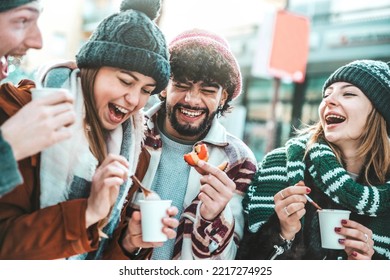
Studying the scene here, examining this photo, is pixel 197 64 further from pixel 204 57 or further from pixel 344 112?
pixel 344 112

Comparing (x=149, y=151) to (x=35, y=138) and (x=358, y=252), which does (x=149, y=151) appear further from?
(x=358, y=252)

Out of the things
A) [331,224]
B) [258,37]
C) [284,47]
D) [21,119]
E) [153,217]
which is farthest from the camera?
[258,37]

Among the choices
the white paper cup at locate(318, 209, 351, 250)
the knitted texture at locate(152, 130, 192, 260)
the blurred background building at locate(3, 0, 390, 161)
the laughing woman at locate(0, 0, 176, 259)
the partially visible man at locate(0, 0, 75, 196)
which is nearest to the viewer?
the partially visible man at locate(0, 0, 75, 196)

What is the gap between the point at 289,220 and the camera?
167 centimetres

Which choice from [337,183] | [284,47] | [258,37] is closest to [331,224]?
[337,183]

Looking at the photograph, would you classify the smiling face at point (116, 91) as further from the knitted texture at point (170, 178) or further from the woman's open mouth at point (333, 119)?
the woman's open mouth at point (333, 119)

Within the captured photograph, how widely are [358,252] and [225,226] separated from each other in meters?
0.50

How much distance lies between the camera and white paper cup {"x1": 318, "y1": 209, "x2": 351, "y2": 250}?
162cm

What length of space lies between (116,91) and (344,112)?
0.84m

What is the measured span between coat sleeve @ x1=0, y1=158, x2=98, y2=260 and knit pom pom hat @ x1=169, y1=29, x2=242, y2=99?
613 mm

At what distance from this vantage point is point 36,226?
1.30 meters

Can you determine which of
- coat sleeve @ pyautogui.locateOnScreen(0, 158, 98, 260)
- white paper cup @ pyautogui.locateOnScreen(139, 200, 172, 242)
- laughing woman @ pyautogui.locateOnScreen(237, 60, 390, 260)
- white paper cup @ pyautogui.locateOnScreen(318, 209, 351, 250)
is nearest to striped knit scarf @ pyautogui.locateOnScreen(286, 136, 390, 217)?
laughing woman @ pyautogui.locateOnScreen(237, 60, 390, 260)

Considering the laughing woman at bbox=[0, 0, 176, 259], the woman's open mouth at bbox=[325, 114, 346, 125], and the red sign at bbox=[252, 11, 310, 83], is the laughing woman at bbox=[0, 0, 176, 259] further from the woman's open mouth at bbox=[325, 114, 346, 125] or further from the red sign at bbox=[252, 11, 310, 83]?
the red sign at bbox=[252, 11, 310, 83]

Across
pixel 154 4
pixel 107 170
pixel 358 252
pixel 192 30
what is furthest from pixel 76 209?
pixel 358 252
